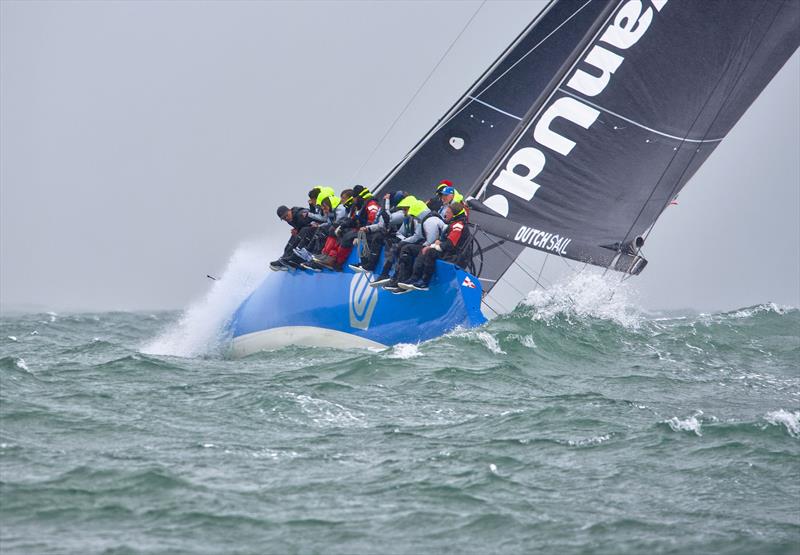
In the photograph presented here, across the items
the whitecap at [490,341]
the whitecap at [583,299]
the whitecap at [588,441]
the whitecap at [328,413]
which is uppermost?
the whitecap at [583,299]

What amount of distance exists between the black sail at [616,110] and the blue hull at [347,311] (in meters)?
0.76

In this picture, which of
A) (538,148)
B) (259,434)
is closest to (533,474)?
(259,434)

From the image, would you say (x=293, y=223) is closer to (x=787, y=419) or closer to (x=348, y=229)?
(x=348, y=229)

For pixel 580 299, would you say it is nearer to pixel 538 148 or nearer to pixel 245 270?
pixel 538 148

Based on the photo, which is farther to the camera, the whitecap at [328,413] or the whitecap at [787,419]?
the whitecap at [328,413]

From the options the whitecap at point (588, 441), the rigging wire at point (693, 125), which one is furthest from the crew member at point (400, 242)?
the whitecap at point (588, 441)

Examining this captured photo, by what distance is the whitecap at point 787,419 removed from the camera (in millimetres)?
7305

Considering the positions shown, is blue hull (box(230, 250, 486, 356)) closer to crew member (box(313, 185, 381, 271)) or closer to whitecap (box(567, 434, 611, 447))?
crew member (box(313, 185, 381, 271))

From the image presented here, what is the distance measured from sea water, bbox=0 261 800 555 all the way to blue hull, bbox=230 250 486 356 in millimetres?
306

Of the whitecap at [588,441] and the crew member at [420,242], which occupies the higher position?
the crew member at [420,242]

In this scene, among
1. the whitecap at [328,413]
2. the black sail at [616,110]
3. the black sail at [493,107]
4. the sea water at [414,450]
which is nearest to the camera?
the sea water at [414,450]

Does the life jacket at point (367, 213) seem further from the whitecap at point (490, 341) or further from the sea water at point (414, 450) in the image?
the whitecap at point (490, 341)

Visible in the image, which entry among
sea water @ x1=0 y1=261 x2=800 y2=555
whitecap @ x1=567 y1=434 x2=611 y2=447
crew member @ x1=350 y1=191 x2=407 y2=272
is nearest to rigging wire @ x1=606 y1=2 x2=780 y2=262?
sea water @ x1=0 y1=261 x2=800 y2=555

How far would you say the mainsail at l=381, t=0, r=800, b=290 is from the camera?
10.6 meters
